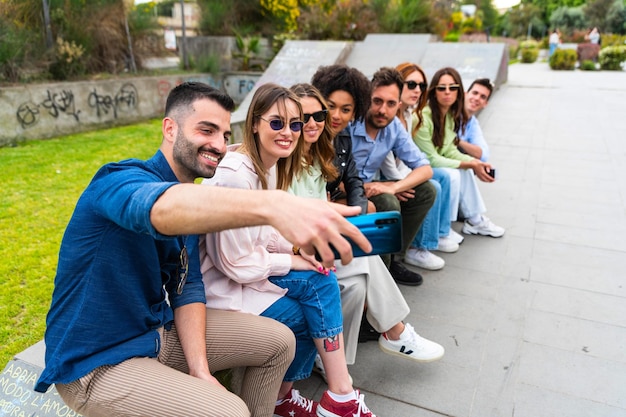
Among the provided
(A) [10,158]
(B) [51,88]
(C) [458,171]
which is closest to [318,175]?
(C) [458,171]

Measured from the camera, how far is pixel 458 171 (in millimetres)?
4262

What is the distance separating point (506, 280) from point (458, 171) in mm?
1066

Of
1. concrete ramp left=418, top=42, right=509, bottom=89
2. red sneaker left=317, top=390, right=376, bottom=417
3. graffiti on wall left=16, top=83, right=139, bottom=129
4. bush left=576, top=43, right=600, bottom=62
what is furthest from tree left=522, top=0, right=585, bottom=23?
red sneaker left=317, top=390, right=376, bottom=417

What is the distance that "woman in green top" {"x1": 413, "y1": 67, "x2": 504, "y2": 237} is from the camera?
420 centimetres

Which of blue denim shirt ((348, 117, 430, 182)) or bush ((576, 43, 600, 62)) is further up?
bush ((576, 43, 600, 62))

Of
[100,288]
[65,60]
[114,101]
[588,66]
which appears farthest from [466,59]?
[588,66]

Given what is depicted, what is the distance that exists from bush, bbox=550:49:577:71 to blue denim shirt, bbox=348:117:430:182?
1973 cm

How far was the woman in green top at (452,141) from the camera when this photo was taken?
420 centimetres

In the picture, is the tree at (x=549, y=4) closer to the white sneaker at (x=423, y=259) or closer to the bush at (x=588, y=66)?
the bush at (x=588, y=66)

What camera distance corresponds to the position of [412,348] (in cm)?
267

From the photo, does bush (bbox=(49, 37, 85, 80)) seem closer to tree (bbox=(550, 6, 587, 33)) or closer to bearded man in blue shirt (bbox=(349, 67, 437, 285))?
bearded man in blue shirt (bbox=(349, 67, 437, 285))

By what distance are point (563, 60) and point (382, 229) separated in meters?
21.9

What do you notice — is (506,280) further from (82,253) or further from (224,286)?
(82,253)

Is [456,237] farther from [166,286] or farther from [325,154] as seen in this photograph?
[166,286]
